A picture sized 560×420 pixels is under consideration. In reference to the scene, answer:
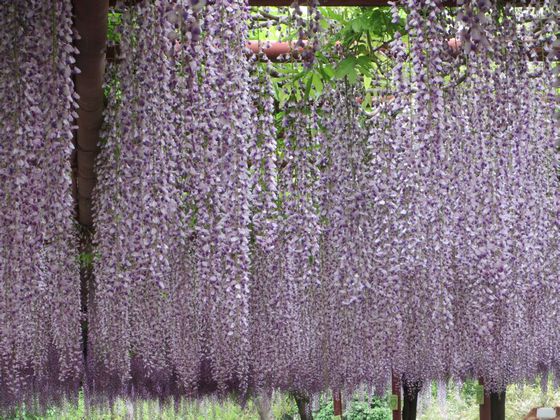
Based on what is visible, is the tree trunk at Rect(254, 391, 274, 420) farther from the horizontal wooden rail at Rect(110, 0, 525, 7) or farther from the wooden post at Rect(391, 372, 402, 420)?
the horizontal wooden rail at Rect(110, 0, 525, 7)

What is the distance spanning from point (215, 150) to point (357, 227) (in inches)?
78.3

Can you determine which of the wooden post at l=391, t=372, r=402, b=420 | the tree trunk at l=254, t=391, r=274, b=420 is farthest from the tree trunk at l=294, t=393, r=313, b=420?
the wooden post at l=391, t=372, r=402, b=420

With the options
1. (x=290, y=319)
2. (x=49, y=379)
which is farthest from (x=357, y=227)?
(x=49, y=379)

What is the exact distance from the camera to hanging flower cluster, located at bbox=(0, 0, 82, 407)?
3.21m

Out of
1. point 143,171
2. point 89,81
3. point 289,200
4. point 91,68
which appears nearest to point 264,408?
point 289,200

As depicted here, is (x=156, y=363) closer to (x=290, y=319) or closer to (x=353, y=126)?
(x=290, y=319)

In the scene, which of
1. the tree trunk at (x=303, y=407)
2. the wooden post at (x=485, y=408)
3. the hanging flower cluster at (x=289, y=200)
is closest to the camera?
the hanging flower cluster at (x=289, y=200)

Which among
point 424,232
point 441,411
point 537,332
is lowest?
point 441,411

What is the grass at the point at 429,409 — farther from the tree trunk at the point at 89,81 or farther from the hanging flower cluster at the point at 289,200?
the tree trunk at the point at 89,81

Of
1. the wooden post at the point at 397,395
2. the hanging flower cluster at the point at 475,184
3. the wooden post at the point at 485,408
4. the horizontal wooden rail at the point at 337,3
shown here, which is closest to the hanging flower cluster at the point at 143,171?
the horizontal wooden rail at the point at 337,3

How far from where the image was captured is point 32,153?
3711mm

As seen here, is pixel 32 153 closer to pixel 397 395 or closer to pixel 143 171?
pixel 143 171

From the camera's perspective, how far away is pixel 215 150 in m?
3.91

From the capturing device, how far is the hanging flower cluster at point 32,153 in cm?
321
